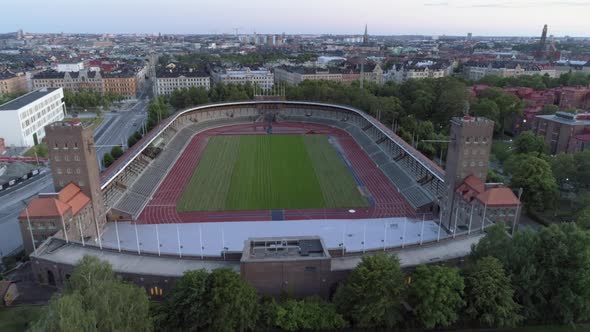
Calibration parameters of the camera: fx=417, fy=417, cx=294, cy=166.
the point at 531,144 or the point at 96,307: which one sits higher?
the point at 96,307

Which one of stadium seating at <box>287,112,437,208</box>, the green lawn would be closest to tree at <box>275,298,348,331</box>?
the green lawn

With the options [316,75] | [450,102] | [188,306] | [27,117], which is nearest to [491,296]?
[188,306]

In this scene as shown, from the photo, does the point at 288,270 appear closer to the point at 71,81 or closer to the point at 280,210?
the point at 280,210

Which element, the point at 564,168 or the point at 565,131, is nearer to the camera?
the point at 564,168

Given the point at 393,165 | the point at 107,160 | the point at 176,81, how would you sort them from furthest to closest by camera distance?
the point at 176,81 < the point at 393,165 < the point at 107,160

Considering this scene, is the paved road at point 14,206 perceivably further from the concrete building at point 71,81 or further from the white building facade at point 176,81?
the concrete building at point 71,81

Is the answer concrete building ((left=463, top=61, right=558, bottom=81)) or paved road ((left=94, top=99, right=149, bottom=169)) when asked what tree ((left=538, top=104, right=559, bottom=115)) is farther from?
paved road ((left=94, top=99, right=149, bottom=169))

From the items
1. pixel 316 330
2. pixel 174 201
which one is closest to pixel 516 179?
pixel 316 330
